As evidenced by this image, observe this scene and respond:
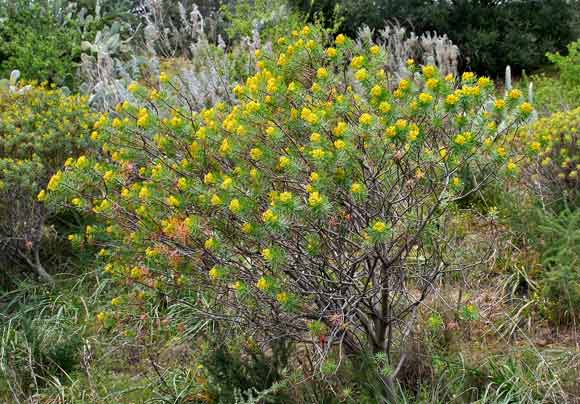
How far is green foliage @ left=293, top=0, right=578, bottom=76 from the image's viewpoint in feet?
30.5

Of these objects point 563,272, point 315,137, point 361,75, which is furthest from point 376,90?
point 563,272

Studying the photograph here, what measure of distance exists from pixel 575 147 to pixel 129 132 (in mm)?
2692

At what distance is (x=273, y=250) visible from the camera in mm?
2725

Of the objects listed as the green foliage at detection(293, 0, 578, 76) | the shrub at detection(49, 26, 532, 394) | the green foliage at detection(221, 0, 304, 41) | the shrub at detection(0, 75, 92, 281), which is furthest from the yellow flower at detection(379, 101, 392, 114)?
the green foliage at detection(293, 0, 578, 76)

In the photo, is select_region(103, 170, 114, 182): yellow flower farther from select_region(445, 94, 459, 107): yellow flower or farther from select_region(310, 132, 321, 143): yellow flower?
select_region(445, 94, 459, 107): yellow flower

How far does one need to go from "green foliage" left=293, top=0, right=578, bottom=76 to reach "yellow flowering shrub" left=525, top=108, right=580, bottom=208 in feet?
15.8


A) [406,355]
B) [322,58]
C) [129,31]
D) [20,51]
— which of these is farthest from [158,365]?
[129,31]

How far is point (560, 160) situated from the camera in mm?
4508

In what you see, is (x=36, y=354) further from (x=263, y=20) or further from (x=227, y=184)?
(x=263, y=20)

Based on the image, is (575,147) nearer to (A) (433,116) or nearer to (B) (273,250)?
(A) (433,116)

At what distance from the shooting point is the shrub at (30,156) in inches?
186

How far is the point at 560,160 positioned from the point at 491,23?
17.6 ft

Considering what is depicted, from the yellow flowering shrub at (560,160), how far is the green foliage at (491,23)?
15.8 feet

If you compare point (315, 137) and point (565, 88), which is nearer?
point (315, 137)
